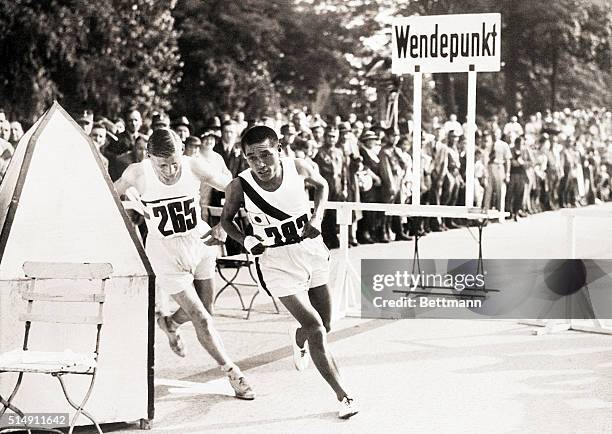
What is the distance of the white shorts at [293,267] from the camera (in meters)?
6.73

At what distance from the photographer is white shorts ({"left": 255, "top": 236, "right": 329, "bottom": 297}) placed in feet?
22.1

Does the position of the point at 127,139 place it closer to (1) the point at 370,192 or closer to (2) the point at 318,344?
(1) the point at 370,192

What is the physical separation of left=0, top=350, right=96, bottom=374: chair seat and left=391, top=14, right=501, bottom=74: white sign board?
4.35 m

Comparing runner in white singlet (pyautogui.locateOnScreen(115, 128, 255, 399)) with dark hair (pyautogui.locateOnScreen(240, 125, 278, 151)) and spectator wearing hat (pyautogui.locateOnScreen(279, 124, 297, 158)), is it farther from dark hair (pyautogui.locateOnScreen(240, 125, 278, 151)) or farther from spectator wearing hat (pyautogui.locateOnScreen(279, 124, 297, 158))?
spectator wearing hat (pyautogui.locateOnScreen(279, 124, 297, 158))

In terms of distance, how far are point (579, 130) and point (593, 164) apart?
2725 mm

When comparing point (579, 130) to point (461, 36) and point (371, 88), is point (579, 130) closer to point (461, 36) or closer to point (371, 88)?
point (371, 88)

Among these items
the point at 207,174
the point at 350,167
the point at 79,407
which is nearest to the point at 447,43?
the point at 207,174

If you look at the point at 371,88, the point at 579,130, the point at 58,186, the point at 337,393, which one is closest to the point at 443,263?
the point at 371,88

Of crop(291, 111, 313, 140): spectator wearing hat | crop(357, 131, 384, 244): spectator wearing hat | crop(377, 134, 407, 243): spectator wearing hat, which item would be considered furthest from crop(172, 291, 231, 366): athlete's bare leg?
crop(377, 134, 407, 243): spectator wearing hat

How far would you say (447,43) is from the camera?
30.0 feet

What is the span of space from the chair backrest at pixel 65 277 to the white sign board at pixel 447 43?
3946 millimetres

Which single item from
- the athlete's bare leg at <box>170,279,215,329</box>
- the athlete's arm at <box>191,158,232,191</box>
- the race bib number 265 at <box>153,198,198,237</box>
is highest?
the athlete's arm at <box>191,158,232,191</box>

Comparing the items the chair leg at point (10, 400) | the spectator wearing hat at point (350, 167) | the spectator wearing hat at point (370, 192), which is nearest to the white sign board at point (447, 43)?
the chair leg at point (10, 400)

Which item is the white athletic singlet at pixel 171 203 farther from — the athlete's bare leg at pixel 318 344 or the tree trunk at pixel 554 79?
the tree trunk at pixel 554 79
